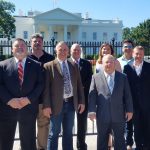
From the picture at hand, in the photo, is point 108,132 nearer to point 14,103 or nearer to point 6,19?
point 14,103

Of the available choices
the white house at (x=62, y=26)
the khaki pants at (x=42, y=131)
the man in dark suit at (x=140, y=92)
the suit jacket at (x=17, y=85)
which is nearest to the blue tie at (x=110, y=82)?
the man in dark suit at (x=140, y=92)

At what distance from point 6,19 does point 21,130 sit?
5415 cm

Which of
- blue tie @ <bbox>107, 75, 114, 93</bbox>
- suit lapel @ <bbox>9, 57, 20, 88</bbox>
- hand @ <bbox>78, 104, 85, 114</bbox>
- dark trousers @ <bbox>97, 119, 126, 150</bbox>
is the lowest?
dark trousers @ <bbox>97, 119, 126, 150</bbox>

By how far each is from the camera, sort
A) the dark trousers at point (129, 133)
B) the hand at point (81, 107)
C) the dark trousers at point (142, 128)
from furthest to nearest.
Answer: the dark trousers at point (129, 133)
the dark trousers at point (142, 128)
the hand at point (81, 107)

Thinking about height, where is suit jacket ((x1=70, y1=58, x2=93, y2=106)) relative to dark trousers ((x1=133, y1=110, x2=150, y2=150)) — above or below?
above

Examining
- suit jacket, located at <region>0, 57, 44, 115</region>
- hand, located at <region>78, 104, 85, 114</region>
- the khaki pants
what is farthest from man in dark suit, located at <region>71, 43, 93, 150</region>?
suit jacket, located at <region>0, 57, 44, 115</region>

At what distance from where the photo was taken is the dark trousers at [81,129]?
22.7 feet

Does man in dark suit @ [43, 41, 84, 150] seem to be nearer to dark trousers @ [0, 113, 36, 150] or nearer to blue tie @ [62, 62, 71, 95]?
blue tie @ [62, 62, 71, 95]

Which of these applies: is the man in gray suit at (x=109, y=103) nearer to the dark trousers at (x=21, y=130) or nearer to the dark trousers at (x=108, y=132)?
the dark trousers at (x=108, y=132)

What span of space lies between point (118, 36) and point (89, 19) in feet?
30.3

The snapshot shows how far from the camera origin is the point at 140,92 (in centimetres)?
661

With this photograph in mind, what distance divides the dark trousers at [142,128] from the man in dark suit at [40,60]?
164cm

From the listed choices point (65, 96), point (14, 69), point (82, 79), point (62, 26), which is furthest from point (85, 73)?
point (62, 26)

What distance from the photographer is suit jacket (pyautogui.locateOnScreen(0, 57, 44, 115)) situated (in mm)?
5562
